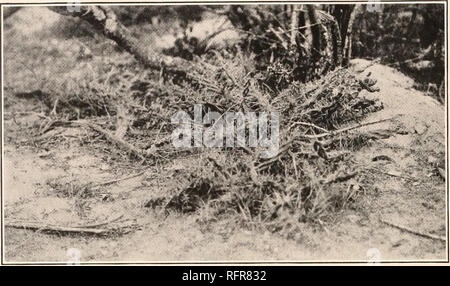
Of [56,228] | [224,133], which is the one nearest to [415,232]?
[224,133]

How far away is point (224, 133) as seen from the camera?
276cm

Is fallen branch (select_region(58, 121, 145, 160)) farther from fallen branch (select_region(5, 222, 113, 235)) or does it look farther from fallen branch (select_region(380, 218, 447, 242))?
fallen branch (select_region(380, 218, 447, 242))

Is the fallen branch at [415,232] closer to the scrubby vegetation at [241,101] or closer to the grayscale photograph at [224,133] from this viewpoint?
the grayscale photograph at [224,133]

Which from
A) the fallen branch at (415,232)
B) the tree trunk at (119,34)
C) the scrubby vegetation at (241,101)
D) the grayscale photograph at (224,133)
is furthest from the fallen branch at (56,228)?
the fallen branch at (415,232)

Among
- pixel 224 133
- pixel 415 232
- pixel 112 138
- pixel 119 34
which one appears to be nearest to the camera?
pixel 415 232

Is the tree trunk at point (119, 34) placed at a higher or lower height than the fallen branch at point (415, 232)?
higher

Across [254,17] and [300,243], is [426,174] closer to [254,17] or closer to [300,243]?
[300,243]

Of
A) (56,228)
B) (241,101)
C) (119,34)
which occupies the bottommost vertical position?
(56,228)

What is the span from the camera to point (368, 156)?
2.76 metres

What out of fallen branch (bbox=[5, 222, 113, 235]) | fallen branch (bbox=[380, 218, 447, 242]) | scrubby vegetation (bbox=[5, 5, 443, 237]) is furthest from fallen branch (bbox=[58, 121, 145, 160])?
fallen branch (bbox=[380, 218, 447, 242])

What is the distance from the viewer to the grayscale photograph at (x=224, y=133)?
8.61 feet

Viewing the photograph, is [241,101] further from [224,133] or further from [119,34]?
[119,34]

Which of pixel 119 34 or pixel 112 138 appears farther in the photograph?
pixel 119 34

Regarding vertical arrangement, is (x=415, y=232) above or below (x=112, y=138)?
below
